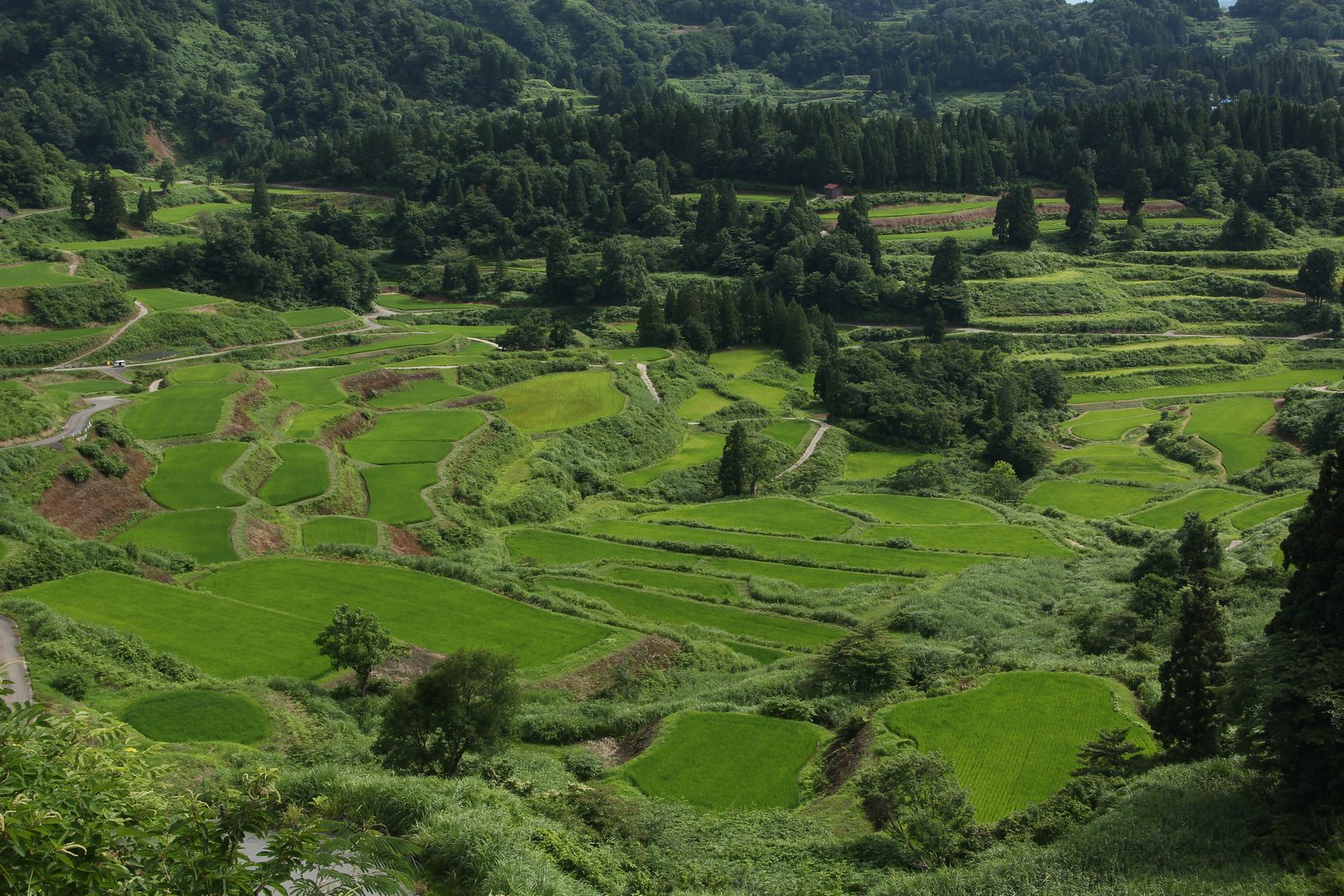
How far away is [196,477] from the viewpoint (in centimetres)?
5738

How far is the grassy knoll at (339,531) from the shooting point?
173ft

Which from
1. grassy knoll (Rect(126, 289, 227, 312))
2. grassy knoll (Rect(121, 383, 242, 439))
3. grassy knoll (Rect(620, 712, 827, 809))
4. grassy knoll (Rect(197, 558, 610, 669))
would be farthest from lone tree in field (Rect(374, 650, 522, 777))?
grassy knoll (Rect(126, 289, 227, 312))

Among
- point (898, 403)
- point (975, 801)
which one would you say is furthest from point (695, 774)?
point (898, 403)

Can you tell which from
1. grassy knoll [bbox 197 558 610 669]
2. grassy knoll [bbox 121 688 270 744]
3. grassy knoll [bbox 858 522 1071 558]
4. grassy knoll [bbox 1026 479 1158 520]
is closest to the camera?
grassy knoll [bbox 121 688 270 744]

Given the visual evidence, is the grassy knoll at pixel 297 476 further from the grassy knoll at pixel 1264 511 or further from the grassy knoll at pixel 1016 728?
the grassy knoll at pixel 1264 511

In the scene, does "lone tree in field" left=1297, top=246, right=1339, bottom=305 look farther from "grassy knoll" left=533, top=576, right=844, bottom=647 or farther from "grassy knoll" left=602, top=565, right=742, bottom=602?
"grassy knoll" left=533, top=576, right=844, bottom=647

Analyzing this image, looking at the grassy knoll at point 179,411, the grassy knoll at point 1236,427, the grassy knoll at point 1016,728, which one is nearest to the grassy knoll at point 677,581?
the grassy knoll at point 1016,728

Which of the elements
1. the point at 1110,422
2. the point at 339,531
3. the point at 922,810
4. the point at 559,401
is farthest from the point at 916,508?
the point at 922,810

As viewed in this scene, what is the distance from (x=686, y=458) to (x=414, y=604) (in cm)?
3808

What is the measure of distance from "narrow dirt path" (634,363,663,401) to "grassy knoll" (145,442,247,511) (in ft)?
112

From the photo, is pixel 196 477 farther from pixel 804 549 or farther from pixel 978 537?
pixel 978 537

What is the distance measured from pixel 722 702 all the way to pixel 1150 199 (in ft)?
432

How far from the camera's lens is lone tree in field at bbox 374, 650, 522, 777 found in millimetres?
25094

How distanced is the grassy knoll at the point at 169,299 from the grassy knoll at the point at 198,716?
73039 millimetres
